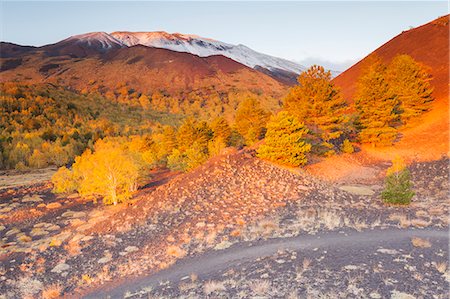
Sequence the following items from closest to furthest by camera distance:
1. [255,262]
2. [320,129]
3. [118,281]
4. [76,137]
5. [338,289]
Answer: [338,289], [255,262], [118,281], [320,129], [76,137]

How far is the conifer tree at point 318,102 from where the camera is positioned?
30.8 meters

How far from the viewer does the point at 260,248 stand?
43.8 feet

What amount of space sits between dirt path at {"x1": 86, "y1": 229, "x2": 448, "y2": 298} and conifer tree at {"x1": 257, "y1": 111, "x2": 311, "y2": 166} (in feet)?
38.4

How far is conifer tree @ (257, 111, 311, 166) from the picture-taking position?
25.2 metres

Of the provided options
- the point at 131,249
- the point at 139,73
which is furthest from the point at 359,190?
the point at 139,73

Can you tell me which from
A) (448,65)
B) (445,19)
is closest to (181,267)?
(448,65)

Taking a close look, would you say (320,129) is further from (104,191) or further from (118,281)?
(118,281)

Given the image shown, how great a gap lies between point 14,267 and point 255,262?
11.8m

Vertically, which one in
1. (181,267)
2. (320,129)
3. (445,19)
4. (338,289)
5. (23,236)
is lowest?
(23,236)

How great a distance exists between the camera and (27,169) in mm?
65250

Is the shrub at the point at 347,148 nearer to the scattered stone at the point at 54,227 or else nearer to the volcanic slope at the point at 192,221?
the volcanic slope at the point at 192,221

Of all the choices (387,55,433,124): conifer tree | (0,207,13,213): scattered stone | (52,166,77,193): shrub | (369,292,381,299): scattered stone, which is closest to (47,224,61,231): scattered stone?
(0,207,13,213): scattered stone

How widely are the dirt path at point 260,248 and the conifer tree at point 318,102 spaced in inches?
735

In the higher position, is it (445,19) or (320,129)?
(445,19)
